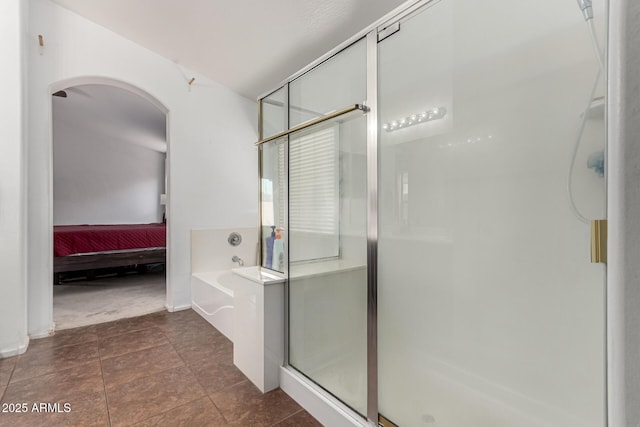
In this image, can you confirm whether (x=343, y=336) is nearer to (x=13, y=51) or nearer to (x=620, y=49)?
(x=620, y=49)

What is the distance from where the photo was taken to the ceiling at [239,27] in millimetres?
2010

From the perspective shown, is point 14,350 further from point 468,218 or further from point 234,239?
point 468,218

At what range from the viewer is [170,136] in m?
2.89

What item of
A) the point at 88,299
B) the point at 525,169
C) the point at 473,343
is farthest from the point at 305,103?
the point at 88,299

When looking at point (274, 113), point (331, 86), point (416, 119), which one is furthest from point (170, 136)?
point (416, 119)

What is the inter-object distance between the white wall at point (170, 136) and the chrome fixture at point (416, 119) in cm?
239

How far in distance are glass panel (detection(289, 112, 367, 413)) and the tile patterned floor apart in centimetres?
28

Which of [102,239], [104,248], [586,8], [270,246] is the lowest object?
[104,248]

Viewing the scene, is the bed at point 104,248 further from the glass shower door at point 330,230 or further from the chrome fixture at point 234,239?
the glass shower door at point 330,230

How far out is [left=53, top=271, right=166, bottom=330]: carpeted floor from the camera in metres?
2.68

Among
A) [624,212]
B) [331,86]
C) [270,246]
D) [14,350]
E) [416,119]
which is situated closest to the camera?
[624,212]

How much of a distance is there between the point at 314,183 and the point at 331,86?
0.52m

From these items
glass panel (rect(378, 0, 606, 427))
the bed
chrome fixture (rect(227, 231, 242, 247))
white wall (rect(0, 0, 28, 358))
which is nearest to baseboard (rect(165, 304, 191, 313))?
chrome fixture (rect(227, 231, 242, 247))

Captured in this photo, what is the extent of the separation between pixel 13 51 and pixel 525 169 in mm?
3169
